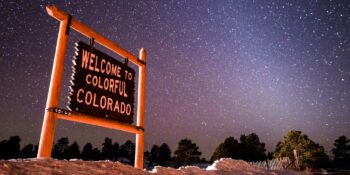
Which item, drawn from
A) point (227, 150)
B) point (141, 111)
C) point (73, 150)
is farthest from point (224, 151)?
point (73, 150)

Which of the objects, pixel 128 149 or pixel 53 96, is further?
pixel 128 149

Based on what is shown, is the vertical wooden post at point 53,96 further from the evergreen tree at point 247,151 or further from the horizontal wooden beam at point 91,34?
the evergreen tree at point 247,151

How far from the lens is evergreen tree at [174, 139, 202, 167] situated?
6191 centimetres

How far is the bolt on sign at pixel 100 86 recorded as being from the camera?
4.20 metres

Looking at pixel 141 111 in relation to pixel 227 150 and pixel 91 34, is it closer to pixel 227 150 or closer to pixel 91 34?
pixel 91 34

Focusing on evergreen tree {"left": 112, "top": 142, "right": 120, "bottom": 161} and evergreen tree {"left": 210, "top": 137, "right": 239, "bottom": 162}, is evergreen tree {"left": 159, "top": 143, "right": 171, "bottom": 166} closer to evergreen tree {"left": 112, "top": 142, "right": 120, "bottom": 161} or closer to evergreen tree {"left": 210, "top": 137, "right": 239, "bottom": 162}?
evergreen tree {"left": 112, "top": 142, "right": 120, "bottom": 161}

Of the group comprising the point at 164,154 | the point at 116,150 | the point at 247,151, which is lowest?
the point at 247,151

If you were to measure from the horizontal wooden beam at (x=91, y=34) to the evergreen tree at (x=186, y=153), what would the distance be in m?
58.4

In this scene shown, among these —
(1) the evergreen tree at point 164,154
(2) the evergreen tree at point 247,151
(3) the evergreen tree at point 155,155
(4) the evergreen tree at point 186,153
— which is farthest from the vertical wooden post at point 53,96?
(3) the evergreen tree at point 155,155

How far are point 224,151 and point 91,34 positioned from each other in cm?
4474

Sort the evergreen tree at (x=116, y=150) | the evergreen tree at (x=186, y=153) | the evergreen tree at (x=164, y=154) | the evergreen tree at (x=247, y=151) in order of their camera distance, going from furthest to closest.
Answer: the evergreen tree at (x=116, y=150)
the evergreen tree at (x=164, y=154)
the evergreen tree at (x=186, y=153)
the evergreen tree at (x=247, y=151)

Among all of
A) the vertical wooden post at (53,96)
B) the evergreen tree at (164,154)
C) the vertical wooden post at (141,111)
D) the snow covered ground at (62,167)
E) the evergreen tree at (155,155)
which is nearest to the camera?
the snow covered ground at (62,167)

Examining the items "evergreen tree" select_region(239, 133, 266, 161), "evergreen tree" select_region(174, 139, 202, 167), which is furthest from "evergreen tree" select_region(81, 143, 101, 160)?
"evergreen tree" select_region(239, 133, 266, 161)

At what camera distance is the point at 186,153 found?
62.6m
